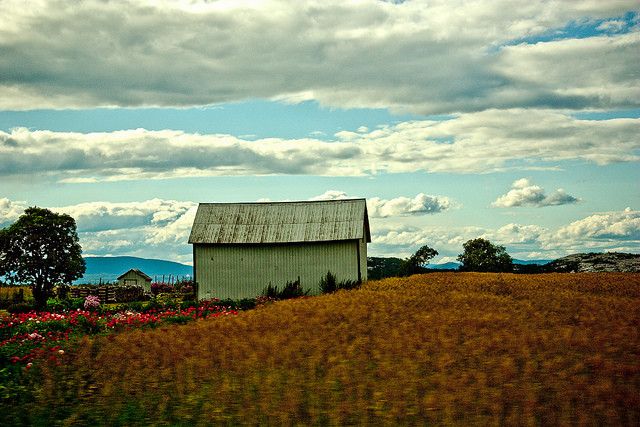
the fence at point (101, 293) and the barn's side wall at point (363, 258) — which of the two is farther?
the fence at point (101, 293)

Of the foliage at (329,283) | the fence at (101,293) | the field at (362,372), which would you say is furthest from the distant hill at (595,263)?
the field at (362,372)

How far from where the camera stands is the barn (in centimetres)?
3866

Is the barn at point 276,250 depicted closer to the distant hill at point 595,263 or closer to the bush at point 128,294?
the bush at point 128,294

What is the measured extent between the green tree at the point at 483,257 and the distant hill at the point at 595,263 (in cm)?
485

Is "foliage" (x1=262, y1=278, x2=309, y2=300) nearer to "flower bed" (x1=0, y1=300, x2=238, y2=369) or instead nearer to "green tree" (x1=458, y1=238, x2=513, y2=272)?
"flower bed" (x1=0, y1=300, x2=238, y2=369)

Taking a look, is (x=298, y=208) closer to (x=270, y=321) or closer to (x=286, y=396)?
(x=270, y=321)

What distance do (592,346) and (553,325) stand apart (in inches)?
91.5

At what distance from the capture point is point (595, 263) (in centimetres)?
6475

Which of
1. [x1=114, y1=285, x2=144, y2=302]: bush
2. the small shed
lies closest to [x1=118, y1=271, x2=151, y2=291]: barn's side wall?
the small shed

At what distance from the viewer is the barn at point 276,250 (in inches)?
1522

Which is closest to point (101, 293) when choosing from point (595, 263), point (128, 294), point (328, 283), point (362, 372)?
point (128, 294)

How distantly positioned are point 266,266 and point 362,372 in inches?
1198

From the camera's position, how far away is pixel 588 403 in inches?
277

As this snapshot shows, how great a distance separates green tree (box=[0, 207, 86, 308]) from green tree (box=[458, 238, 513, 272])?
3591cm
